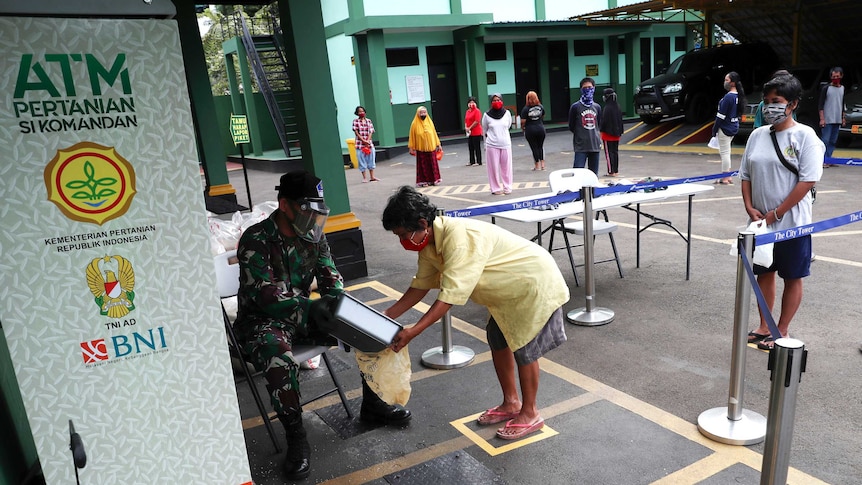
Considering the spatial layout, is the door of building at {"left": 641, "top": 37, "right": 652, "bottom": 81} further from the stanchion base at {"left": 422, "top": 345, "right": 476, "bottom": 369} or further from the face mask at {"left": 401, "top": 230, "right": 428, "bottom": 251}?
the face mask at {"left": 401, "top": 230, "right": 428, "bottom": 251}

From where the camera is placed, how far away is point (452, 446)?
11.4 ft

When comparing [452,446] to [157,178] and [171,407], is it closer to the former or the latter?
[171,407]

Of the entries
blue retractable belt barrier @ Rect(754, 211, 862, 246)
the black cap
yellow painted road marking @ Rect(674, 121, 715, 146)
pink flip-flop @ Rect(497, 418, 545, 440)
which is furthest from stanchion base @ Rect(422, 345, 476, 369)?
yellow painted road marking @ Rect(674, 121, 715, 146)

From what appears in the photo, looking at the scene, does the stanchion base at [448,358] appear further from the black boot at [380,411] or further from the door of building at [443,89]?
the door of building at [443,89]

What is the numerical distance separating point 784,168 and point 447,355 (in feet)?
8.55

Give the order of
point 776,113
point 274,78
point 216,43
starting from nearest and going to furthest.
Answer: point 776,113 < point 274,78 < point 216,43

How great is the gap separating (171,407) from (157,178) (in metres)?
0.91

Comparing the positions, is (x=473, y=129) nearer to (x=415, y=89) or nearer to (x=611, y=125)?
(x=611, y=125)

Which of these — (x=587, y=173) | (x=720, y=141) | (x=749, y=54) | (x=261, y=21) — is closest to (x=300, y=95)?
(x=587, y=173)

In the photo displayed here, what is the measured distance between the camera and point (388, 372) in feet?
10.7

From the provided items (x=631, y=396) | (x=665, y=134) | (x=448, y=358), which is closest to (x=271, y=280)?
(x=448, y=358)

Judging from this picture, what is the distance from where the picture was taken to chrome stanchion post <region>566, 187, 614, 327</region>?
197 inches

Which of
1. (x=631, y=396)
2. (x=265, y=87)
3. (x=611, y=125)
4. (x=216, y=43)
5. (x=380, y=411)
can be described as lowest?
(x=631, y=396)

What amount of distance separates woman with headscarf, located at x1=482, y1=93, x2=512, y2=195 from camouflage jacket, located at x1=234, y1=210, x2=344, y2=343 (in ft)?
26.3
